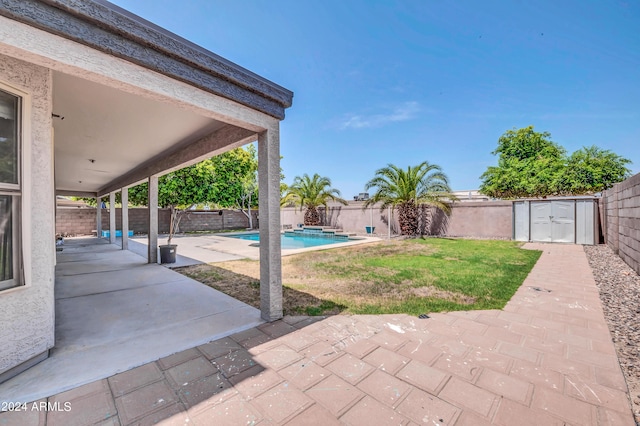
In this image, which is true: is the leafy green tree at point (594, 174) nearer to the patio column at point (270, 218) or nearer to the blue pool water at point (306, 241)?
the blue pool water at point (306, 241)

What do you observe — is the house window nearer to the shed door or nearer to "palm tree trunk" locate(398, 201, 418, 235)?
"palm tree trunk" locate(398, 201, 418, 235)

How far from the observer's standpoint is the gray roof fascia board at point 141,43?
6.97 ft

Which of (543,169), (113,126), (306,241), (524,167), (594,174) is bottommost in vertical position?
(306,241)

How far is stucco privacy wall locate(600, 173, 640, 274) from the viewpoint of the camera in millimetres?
6840

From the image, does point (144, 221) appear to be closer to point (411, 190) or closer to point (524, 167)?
point (411, 190)

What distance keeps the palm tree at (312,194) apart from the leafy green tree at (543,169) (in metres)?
21.2

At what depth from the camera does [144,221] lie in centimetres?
2030

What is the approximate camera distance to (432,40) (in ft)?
40.3

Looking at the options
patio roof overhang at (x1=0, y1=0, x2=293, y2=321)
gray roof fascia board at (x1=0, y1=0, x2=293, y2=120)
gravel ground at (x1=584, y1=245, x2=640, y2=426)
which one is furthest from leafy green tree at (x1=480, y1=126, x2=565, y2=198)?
gray roof fascia board at (x1=0, y1=0, x2=293, y2=120)

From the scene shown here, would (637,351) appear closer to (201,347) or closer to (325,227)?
(201,347)

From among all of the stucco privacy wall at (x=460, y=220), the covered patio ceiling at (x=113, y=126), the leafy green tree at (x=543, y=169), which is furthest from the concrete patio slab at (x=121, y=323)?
the leafy green tree at (x=543, y=169)

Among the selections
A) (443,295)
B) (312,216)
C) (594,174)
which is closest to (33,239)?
(443,295)

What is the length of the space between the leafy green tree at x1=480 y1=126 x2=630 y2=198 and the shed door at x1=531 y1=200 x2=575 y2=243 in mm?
15785

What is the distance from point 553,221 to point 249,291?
49.5ft
